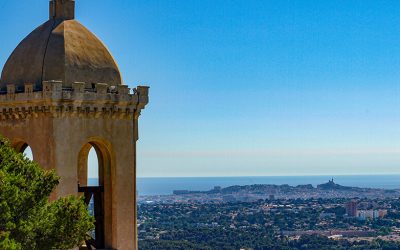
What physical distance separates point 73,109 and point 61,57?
0.78m

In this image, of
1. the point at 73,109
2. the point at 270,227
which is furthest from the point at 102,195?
the point at 270,227

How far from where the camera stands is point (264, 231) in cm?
13412

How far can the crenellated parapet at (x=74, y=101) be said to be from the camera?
35.4ft

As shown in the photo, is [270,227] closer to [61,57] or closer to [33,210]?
[61,57]

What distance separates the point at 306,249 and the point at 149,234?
83.2 feet

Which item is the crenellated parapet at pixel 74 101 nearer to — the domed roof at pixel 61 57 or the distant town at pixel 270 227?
the domed roof at pixel 61 57

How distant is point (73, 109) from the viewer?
433 inches

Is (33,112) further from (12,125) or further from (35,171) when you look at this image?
(35,171)

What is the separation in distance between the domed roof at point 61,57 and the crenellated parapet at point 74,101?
0.19m

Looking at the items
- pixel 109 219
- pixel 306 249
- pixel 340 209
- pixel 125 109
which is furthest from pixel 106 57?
pixel 340 209

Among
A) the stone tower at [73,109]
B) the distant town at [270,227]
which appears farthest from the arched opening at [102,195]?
the distant town at [270,227]

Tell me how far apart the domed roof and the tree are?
5.94ft

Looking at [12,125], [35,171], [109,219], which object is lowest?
[109,219]

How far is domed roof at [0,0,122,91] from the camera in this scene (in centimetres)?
1105
